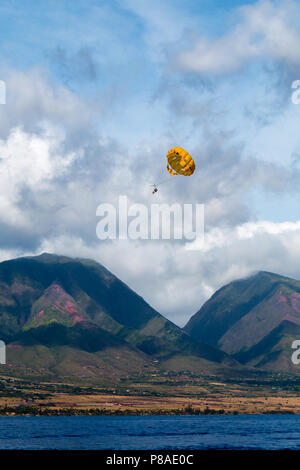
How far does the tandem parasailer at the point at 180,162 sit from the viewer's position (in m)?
162

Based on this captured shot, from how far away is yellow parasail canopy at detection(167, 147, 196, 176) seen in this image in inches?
6383

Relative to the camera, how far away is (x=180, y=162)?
163250 millimetres

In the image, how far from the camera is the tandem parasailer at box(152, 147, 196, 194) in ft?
532

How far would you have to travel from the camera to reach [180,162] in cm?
16325

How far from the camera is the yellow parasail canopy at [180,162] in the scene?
162 metres
